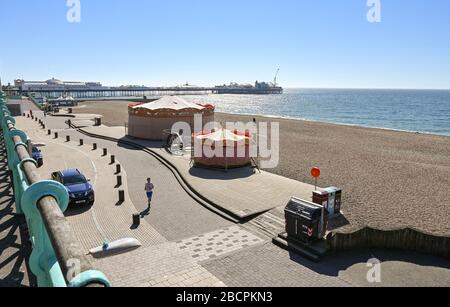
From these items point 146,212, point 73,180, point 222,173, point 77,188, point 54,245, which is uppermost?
point 54,245

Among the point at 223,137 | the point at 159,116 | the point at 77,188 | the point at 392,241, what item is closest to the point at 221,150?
the point at 223,137

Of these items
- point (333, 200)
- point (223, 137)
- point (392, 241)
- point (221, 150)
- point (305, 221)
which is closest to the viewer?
point (305, 221)

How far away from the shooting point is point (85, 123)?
48.3 meters

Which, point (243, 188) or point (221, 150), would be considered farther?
point (221, 150)

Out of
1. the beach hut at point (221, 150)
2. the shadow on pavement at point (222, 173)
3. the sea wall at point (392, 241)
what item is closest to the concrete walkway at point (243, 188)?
the shadow on pavement at point (222, 173)

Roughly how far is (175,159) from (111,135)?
15.2m

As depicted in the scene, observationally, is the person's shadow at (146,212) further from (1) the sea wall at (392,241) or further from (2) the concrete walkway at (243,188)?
(1) the sea wall at (392,241)

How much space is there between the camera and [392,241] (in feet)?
40.6

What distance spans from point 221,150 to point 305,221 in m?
11.1

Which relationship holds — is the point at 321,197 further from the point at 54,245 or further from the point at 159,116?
the point at 159,116

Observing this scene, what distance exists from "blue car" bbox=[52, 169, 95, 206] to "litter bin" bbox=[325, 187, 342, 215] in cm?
1131

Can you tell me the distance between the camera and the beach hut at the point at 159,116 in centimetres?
3325
